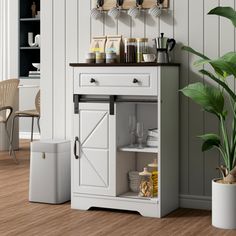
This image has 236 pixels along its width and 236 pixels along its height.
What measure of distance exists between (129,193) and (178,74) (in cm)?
93

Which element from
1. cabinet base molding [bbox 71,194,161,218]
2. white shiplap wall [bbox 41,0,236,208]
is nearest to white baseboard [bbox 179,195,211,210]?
white shiplap wall [bbox 41,0,236,208]

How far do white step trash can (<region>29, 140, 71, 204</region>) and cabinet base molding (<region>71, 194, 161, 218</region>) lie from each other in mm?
201

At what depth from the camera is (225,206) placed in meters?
4.06

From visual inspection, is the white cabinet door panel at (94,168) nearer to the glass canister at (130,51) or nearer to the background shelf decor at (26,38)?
the glass canister at (130,51)

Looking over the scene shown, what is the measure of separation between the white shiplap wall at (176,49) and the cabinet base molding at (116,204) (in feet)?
1.36

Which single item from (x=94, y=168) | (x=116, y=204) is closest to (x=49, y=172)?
(x=94, y=168)

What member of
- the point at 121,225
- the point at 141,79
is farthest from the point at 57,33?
the point at 121,225

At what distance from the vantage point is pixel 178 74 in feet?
15.2

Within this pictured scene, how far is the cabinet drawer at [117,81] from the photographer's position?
14.1ft

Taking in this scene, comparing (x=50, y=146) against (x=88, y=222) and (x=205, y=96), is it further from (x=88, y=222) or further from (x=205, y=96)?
(x=205, y=96)

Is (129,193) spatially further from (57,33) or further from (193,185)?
(57,33)

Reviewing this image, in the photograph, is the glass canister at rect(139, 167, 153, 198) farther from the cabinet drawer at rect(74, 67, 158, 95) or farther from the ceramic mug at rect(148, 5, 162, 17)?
the ceramic mug at rect(148, 5, 162, 17)

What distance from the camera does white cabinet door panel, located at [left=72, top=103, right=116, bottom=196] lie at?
4457 mm

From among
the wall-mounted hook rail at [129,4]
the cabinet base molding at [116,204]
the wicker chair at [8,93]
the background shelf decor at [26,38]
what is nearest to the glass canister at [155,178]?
the cabinet base molding at [116,204]
